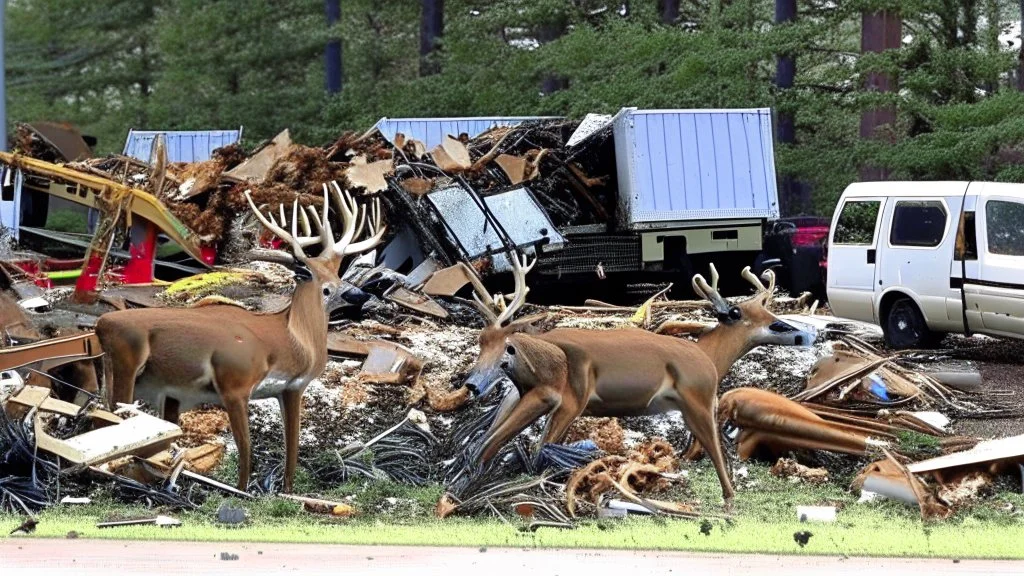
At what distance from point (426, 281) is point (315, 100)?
24076 millimetres

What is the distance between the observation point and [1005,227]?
54.3 ft

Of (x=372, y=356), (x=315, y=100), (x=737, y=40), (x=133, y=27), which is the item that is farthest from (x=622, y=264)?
(x=133, y=27)

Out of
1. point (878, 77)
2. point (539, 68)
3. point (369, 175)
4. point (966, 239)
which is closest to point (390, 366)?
point (369, 175)

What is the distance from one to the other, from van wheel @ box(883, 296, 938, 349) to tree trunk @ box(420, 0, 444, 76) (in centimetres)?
2488

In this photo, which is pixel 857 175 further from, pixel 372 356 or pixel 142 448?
pixel 142 448

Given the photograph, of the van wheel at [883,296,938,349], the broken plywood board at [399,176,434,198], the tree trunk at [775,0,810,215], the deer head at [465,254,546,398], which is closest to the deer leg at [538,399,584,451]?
the deer head at [465,254,546,398]

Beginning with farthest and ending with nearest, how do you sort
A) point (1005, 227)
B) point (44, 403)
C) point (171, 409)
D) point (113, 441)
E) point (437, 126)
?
point (437, 126), point (1005, 227), point (171, 409), point (44, 403), point (113, 441)

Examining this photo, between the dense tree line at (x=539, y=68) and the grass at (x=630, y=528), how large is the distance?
51.0 feet

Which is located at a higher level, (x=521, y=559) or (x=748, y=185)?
(x=748, y=185)

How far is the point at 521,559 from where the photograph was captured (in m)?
8.33

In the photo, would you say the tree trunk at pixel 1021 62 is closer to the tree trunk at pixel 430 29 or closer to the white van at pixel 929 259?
the white van at pixel 929 259

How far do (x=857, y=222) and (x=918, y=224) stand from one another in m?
0.99

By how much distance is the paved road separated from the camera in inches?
312

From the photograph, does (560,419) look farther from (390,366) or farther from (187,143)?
(187,143)
